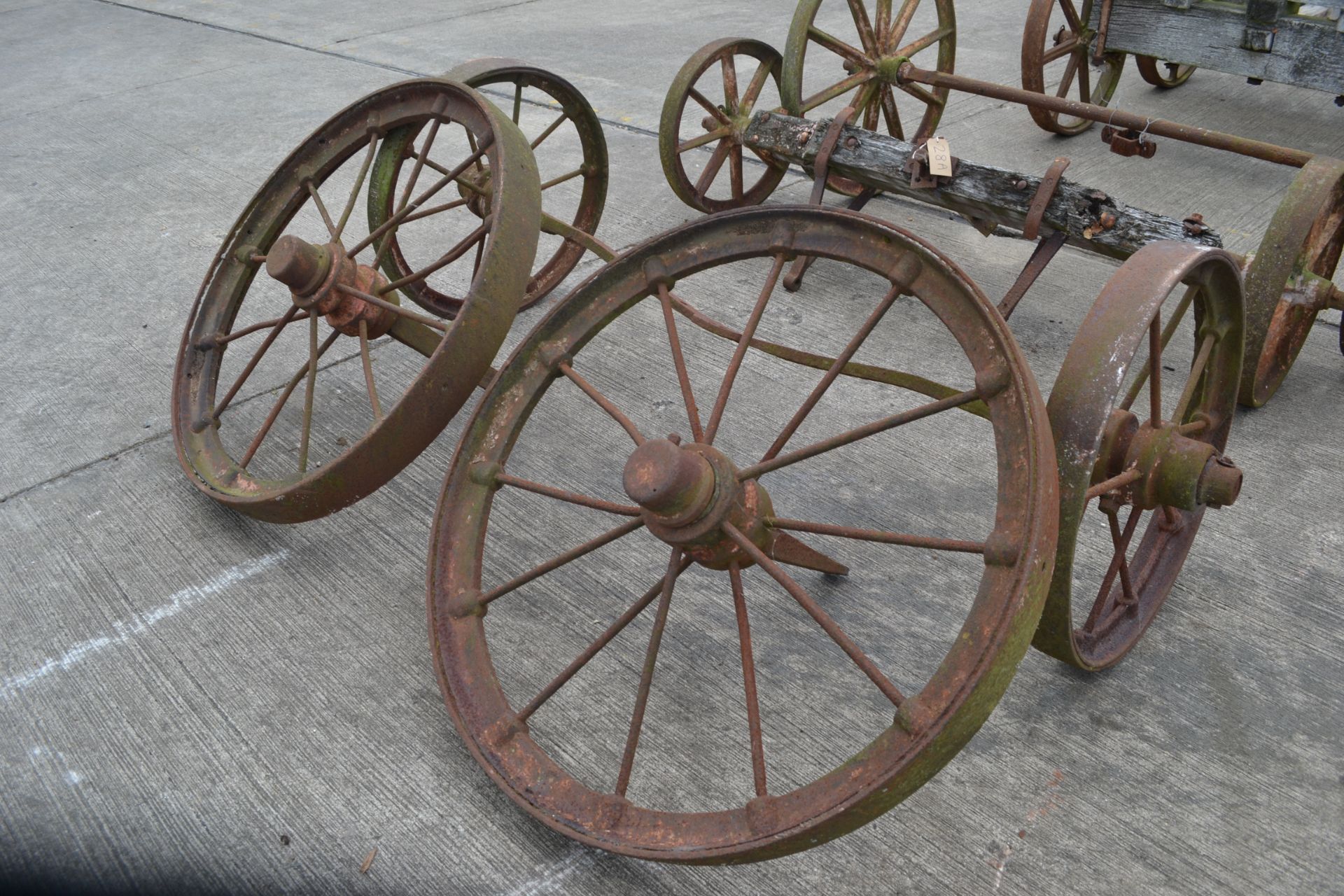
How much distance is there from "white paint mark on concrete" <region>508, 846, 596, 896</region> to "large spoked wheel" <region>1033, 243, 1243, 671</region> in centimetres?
92

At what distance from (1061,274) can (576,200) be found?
1950 mm

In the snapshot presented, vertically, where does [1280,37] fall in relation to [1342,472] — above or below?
above

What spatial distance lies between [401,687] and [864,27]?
2957 mm

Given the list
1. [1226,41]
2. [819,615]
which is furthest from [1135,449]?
[1226,41]

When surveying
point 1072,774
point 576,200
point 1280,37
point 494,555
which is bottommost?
point 494,555

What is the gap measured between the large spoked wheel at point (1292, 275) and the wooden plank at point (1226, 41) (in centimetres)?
142

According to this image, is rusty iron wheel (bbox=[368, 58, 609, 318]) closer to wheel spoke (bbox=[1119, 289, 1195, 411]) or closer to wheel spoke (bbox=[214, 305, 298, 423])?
wheel spoke (bbox=[214, 305, 298, 423])

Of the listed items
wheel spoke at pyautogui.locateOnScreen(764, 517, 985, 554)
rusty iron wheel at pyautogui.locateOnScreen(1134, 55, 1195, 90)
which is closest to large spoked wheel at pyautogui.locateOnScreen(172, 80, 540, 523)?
wheel spoke at pyautogui.locateOnScreen(764, 517, 985, 554)

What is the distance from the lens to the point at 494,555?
2.68 m

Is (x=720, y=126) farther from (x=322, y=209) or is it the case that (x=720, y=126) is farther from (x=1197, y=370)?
(x=1197, y=370)

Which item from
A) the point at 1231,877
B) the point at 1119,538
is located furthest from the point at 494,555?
the point at 1231,877

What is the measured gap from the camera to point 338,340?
3.62 metres

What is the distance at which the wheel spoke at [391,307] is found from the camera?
2.63 metres

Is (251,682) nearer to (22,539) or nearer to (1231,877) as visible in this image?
(22,539)
